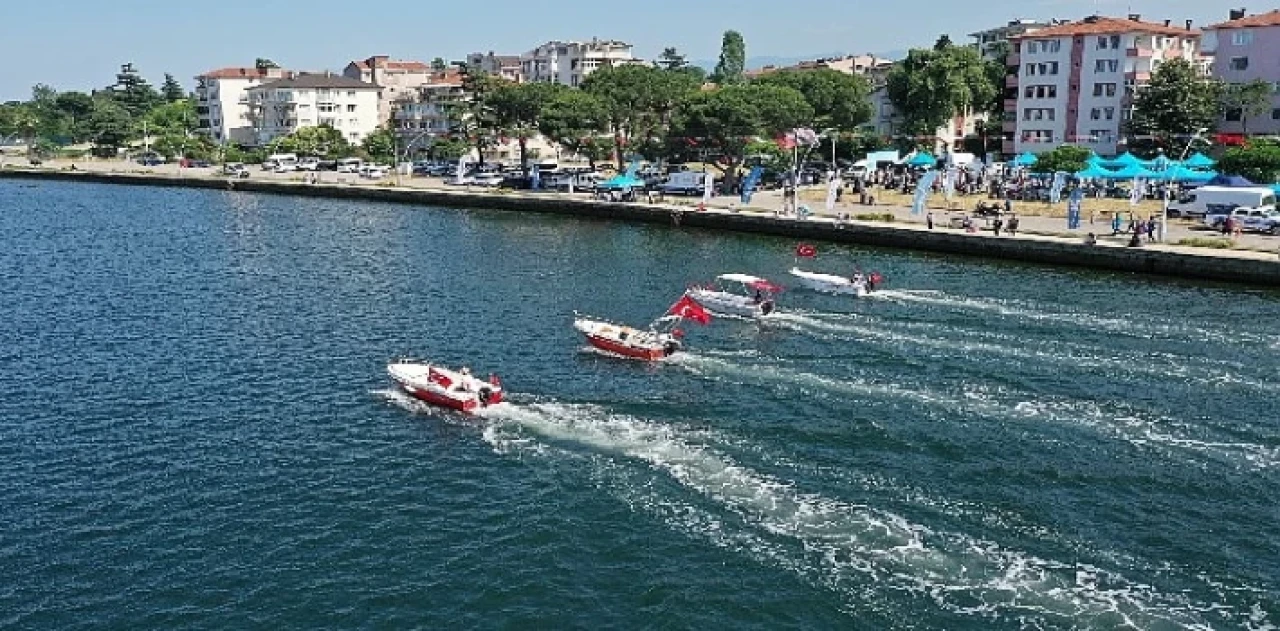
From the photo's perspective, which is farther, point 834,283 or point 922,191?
point 922,191

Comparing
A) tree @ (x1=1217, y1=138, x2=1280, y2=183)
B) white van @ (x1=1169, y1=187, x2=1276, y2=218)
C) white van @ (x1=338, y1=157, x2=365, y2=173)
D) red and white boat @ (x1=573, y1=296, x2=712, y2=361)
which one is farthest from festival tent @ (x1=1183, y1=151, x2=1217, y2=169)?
white van @ (x1=338, y1=157, x2=365, y2=173)

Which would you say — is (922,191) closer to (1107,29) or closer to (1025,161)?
(1025,161)

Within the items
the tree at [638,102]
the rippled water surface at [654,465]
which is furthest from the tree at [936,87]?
the rippled water surface at [654,465]

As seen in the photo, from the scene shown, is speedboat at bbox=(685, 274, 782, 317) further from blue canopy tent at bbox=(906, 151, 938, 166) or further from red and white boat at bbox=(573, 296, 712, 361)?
blue canopy tent at bbox=(906, 151, 938, 166)

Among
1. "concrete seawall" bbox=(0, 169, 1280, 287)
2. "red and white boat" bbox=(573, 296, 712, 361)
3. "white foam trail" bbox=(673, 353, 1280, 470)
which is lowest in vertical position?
"white foam trail" bbox=(673, 353, 1280, 470)

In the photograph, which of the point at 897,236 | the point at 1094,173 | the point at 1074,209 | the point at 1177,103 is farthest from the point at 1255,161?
the point at 897,236

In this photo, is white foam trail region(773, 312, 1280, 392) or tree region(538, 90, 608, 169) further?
tree region(538, 90, 608, 169)

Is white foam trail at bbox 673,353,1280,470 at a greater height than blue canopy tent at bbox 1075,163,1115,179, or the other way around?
blue canopy tent at bbox 1075,163,1115,179

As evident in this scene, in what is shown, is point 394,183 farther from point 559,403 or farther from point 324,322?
point 559,403
